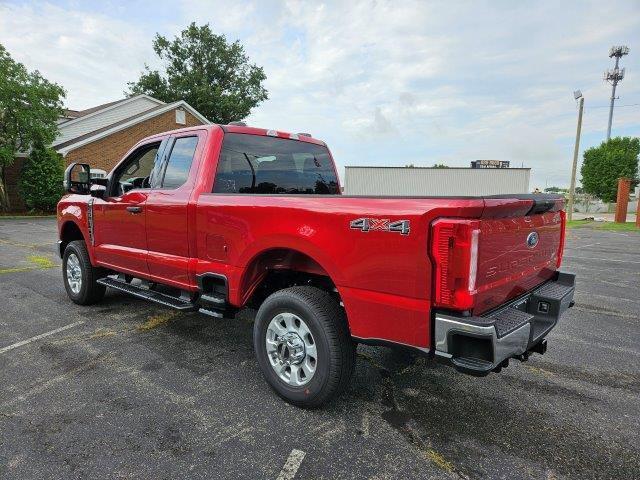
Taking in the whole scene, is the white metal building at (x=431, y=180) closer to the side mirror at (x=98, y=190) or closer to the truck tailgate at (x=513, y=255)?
the side mirror at (x=98, y=190)

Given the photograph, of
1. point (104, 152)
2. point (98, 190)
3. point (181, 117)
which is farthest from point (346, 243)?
point (181, 117)

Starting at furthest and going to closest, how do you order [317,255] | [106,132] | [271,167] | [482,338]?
[106,132], [271,167], [317,255], [482,338]

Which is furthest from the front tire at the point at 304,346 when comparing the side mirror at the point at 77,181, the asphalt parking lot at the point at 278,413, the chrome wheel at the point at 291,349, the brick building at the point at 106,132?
the brick building at the point at 106,132

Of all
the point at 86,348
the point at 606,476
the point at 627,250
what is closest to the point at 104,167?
the point at 86,348

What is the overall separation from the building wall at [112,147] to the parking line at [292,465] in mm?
21910

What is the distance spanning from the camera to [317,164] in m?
4.59

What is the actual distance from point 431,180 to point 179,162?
3191 cm

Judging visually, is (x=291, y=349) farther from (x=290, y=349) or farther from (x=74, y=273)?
(x=74, y=273)

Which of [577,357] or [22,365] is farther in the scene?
[577,357]

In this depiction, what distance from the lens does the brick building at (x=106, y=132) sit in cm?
2173

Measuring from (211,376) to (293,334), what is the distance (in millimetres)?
959

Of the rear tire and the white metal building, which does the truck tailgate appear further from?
the white metal building

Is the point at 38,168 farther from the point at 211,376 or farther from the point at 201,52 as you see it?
the point at 201,52

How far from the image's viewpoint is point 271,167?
409 cm
